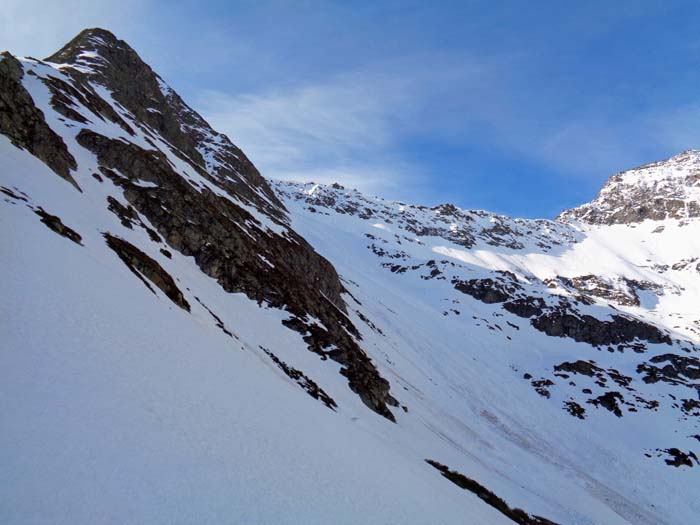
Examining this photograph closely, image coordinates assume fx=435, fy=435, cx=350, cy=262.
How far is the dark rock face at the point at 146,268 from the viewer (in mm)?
23097

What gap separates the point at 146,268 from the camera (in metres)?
24.5

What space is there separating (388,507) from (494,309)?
11338 cm

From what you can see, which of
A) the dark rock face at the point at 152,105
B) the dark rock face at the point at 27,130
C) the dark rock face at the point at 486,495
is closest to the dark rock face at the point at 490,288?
the dark rock face at the point at 152,105

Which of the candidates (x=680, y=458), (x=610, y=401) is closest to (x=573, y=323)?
(x=610, y=401)

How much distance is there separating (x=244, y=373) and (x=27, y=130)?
28.1m

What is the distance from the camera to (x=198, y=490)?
25.5ft

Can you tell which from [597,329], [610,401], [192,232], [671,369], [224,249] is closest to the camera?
[192,232]

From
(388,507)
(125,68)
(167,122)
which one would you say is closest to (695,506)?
(388,507)

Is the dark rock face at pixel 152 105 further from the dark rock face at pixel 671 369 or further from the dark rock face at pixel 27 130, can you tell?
the dark rock face at pixel 671 369

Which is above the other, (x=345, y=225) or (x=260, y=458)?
(x=345, y=225)

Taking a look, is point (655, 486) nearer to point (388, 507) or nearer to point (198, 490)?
point (388, 507)

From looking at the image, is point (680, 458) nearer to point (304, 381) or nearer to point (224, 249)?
point (304, 381)

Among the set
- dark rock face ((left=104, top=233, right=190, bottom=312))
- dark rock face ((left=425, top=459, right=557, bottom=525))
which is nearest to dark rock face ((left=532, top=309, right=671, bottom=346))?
dark rock face ((left=425, top=459, right=557, bottom=525))

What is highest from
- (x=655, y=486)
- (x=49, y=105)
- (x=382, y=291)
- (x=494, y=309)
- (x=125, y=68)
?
(x=494, y=309)
